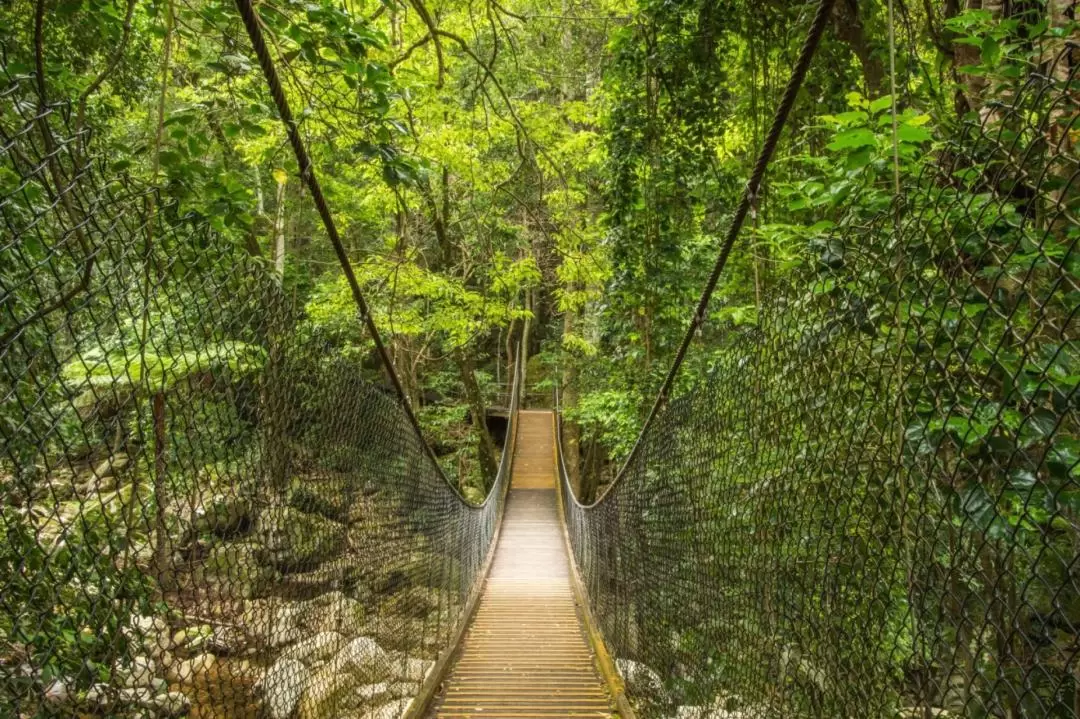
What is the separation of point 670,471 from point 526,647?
7.09 feet

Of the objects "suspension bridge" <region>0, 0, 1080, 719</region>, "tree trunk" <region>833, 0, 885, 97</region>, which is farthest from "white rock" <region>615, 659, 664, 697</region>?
"tree trunk" <region>833, 0, 885, 97</region>

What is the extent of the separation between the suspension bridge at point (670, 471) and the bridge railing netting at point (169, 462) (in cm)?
1

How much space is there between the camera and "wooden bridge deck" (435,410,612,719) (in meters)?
2.96

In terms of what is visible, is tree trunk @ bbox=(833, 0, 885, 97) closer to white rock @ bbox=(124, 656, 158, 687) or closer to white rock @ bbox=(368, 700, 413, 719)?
white rock @ bbox=(124, 656, 158, 687)

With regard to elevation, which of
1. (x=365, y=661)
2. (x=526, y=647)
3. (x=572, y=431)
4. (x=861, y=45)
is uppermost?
(x=861, y=45)

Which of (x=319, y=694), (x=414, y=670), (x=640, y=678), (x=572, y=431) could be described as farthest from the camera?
(x=572, y=431)

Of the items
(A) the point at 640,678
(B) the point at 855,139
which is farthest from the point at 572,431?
(B) the point at 855,139

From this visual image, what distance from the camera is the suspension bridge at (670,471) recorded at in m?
0.77

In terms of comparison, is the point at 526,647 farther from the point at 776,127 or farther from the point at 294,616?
the point at 776,127

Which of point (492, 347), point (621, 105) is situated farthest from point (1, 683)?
point (492, 347)

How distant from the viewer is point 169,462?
1.01 meters

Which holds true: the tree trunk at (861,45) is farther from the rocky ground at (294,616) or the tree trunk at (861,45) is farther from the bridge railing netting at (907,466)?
the rocky ground at (294,616)

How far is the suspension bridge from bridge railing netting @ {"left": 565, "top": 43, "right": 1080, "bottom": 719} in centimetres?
1

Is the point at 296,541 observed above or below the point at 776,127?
below
